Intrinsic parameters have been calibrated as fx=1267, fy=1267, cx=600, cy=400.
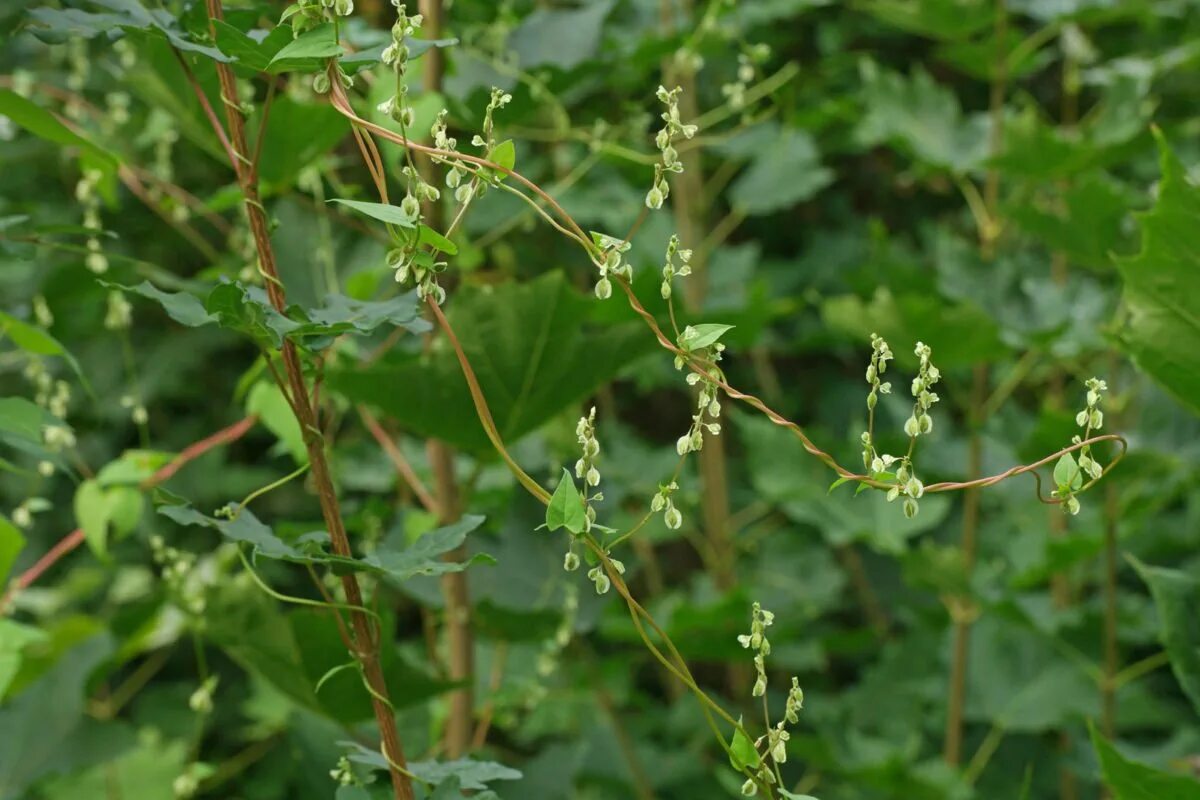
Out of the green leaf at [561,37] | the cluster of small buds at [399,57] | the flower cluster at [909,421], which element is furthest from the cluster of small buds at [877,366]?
the green leaf at [561,37]

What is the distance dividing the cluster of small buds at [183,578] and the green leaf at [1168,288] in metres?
0.63

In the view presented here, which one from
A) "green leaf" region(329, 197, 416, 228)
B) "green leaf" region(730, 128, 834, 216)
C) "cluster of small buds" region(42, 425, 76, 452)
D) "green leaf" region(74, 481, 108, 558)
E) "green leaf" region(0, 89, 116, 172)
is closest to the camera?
"green leaf" region(329, 197, 416, 228)

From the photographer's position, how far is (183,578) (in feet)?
3.09

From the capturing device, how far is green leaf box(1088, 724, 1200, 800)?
675 millimetres

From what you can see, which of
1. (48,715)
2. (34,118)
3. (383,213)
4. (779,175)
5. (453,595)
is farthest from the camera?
(779,175)

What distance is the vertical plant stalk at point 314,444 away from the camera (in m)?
0.61

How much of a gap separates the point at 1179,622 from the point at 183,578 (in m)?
0.69

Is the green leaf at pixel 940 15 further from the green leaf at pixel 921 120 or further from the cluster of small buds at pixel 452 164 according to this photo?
the cluster of small buds at pixel 452 164

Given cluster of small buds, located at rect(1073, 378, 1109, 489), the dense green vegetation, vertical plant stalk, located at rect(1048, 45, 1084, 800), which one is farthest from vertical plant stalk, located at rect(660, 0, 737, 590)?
cluster of small buds, located at rect(1073, 378, 1109, 489)

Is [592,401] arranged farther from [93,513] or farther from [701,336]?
[701,336]

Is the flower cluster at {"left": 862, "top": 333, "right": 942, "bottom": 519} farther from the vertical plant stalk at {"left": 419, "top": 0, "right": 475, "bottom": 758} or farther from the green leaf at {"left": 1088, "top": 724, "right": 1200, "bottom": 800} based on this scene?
the vertical plant stalk at {"left": 419, "top": 0, "right": 475, "bottom": 758}

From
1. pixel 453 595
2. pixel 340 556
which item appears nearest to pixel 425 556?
pixel 340 556

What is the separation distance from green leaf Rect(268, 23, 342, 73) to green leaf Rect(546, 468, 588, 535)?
0.66ft

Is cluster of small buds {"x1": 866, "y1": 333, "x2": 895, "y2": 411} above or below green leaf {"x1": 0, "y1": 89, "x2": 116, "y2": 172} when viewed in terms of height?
below
